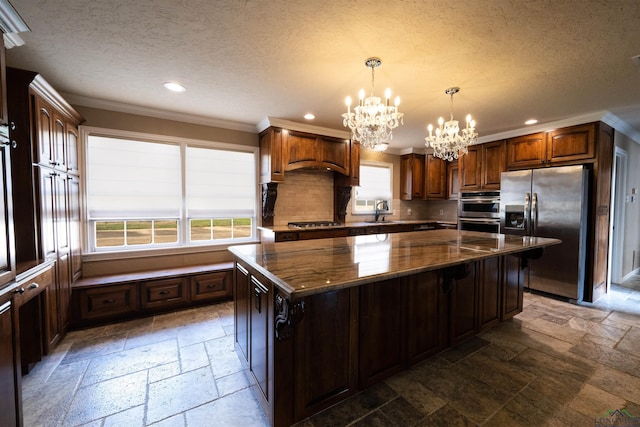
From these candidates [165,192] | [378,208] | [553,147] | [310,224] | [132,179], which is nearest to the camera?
[132,179]

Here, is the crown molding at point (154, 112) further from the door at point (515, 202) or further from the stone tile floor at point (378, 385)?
the door at point (515, 202)

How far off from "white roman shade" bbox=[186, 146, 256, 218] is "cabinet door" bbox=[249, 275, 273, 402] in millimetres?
2401

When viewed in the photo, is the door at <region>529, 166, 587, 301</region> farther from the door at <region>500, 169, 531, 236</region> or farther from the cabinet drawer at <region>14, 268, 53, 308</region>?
the cabinet drawer at <region>14, 268, 53, 308</region>

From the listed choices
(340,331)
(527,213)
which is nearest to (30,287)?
(340,331)

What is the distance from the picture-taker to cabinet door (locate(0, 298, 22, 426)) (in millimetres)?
1299

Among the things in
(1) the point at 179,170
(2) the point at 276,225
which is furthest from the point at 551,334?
(1) the point at 179,170

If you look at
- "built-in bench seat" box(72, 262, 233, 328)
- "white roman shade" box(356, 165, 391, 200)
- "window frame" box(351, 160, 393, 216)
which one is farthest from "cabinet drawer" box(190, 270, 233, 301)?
"white roman shade" box(356, 165, 391, 200)

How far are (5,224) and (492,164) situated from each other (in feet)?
18.4

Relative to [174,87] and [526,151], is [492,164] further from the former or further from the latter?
[174,87]

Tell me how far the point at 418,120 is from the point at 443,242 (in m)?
2.10

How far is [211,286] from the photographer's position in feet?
11.4

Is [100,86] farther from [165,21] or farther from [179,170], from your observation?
[165,21]

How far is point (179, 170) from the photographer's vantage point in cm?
367

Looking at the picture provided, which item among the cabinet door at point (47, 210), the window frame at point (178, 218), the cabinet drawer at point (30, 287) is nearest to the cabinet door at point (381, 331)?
the cabinet drawer at point (30, 287)
